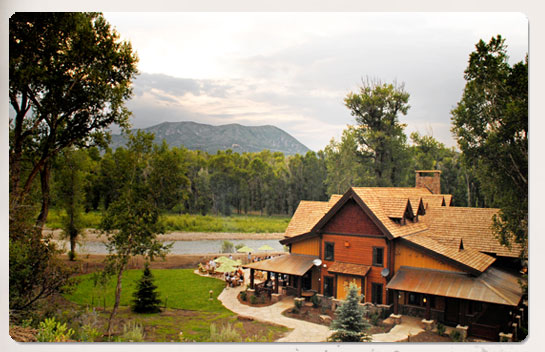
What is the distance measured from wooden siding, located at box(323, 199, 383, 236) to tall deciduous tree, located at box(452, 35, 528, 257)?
180 cm

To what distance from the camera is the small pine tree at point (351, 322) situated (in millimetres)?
5090

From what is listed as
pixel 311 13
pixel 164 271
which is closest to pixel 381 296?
pixel 164 271

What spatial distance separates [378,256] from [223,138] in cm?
316

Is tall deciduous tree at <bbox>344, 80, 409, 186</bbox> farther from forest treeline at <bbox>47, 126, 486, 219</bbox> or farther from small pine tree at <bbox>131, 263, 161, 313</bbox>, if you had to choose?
small pine tree at <bbox>131, 263, 161, 313</bbox>

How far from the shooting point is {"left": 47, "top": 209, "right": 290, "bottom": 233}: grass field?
18.7 ft

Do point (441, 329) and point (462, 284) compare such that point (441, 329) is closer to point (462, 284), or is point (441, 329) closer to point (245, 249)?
point (462, 284)

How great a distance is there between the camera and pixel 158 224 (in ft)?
18.1

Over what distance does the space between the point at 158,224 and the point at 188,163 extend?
113 centimetres

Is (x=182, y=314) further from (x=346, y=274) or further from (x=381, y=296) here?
(x=381, y=296)

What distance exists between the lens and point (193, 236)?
593 centimetres

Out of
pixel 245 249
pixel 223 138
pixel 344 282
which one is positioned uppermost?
pixel 223 138

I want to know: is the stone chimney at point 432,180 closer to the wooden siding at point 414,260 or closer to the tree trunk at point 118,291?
the wooden siding at point 414,260

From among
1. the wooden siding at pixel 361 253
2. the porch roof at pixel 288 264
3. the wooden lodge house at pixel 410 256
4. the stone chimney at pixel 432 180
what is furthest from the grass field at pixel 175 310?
the stone chimney at pixel 432 180

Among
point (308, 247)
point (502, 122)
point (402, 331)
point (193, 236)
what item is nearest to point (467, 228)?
point (502, 122)
